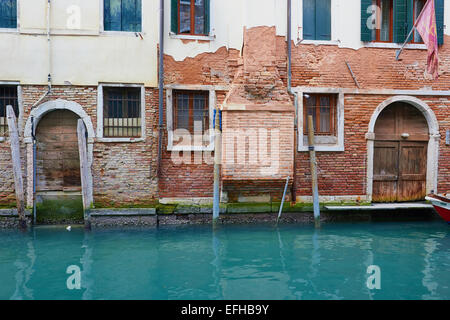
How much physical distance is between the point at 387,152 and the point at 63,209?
7249 mm

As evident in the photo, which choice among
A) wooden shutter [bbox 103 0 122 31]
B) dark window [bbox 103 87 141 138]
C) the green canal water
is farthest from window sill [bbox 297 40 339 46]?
the green canal water

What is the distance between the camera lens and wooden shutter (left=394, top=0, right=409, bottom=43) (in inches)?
325

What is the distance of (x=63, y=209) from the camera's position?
25.4 feet

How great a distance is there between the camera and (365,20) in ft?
26.9

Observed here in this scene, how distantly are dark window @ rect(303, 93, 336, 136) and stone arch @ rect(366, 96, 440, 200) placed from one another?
83cm

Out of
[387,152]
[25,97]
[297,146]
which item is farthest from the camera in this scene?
[387,152]

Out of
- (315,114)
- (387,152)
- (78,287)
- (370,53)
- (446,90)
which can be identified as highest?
(370,53)

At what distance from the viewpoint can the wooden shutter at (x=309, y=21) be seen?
8.20 meters

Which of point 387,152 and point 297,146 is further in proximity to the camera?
point 387,152

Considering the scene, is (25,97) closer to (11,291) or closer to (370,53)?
(11,291)

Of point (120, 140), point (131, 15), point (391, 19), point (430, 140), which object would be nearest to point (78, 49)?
point (131, 15)

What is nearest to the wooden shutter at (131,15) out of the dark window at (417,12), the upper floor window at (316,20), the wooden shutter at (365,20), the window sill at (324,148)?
the upper floor window at (316,20)

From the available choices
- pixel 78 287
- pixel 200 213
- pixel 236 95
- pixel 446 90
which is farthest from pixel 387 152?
pixel 78 287

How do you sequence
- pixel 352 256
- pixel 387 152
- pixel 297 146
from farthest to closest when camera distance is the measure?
pixel 387 152 → pixel 297 146 → pixel 352 256
